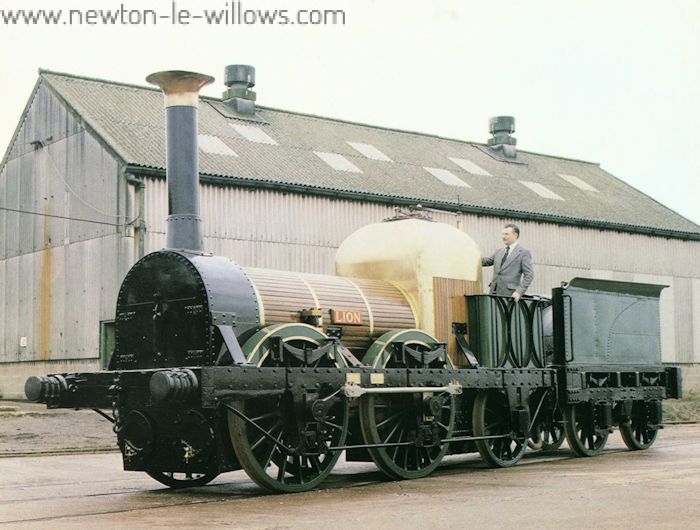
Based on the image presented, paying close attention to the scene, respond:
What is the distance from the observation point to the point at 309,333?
1118 cm

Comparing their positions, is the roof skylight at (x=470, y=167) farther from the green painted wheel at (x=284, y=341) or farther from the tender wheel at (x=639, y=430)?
the green painted wheel at (x=284, y=341)

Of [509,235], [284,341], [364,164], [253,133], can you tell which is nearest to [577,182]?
[364,164]

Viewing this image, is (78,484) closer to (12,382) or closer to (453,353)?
(453,353)

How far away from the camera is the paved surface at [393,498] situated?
815 cm

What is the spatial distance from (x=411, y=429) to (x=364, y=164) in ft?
63.3

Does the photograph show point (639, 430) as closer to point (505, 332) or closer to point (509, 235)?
point (505, 332)

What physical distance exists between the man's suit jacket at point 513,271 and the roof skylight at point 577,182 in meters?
24.3

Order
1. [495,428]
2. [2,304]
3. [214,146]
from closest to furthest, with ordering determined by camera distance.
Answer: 1. [495,428]
2. [214,146]
3. [2,304]

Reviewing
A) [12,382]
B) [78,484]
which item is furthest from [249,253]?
[78,484]

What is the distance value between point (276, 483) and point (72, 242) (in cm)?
1751

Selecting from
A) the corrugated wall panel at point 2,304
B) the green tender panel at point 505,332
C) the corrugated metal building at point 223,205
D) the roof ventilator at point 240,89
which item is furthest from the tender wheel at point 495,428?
the roof ventilator at point 240,89

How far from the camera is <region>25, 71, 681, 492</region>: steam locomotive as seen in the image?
10562mm

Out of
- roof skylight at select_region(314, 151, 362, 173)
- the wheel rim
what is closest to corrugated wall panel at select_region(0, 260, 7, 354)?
roof skylight at select_region(314, 151, 362, 173)

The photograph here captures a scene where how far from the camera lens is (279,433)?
10766mm
